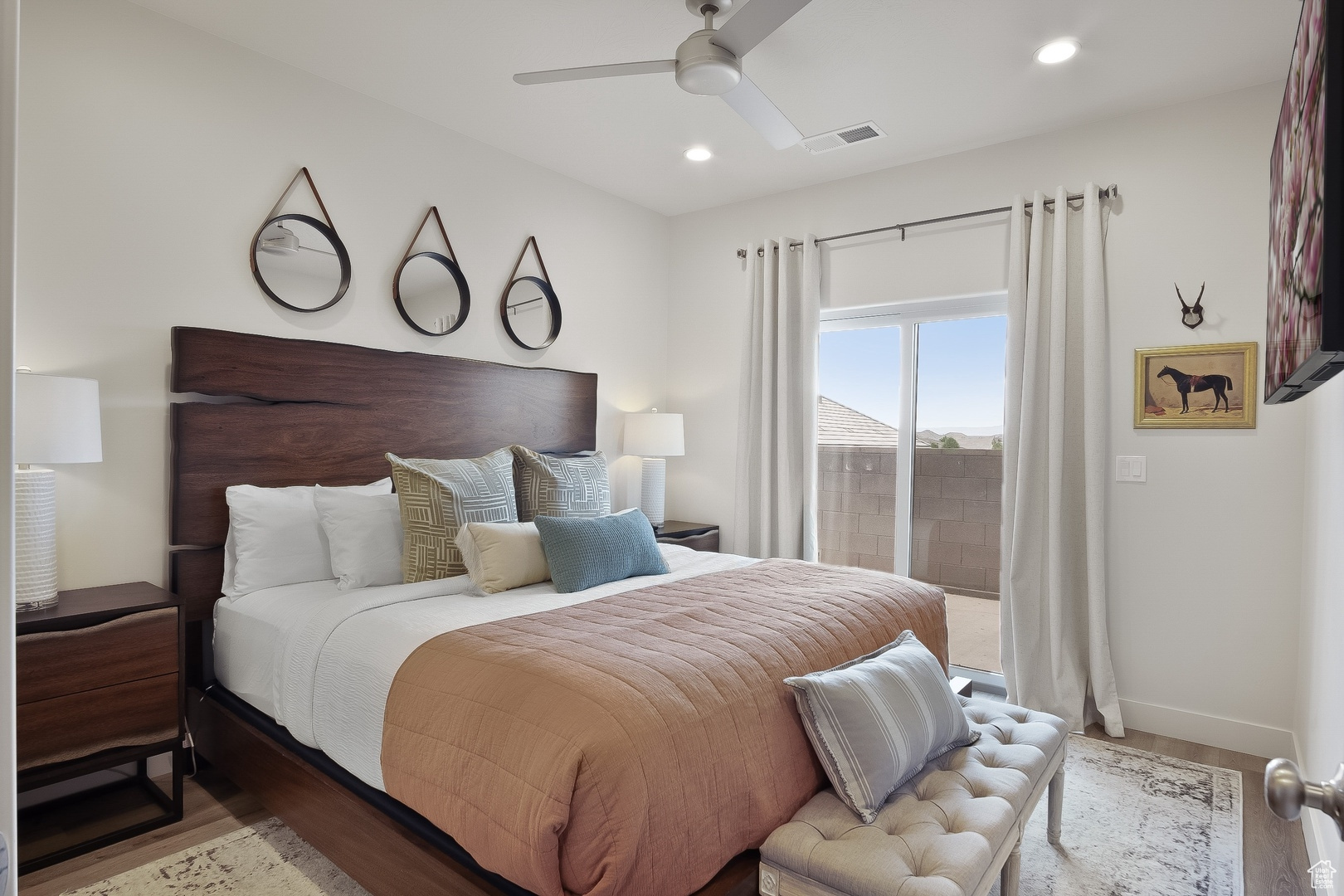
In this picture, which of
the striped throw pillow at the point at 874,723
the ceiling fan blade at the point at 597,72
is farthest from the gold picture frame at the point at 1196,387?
the ceiling fan blade at the point at 597,72

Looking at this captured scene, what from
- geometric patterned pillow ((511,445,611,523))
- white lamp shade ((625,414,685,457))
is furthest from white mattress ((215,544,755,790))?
white lamp shade ((625,414,685,457))

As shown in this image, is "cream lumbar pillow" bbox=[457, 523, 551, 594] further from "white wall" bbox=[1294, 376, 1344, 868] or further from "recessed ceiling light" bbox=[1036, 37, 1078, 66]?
"recessed ceiling light" bbox=[1036, 37, 1078, 66]

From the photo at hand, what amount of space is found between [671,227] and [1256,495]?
345 cm

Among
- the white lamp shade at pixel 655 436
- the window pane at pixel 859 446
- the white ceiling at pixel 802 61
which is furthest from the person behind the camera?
the white lamp shade at pixel 655 436

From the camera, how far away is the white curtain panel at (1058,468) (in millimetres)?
3262

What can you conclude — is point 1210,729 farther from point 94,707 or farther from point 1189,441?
point 94,707

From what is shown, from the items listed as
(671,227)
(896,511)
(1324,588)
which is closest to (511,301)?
(671,227)

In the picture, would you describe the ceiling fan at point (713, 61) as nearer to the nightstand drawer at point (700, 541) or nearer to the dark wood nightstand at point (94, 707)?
the dark wood nightstand at point (94, 707)

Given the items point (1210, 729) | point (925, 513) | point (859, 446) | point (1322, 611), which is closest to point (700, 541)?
point (859, 446)

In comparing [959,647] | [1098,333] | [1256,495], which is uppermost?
[1098,333]

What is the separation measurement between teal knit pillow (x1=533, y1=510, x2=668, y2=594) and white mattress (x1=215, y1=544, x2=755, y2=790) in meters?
0.05

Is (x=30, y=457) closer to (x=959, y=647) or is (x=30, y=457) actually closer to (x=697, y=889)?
(x=697, y=889)

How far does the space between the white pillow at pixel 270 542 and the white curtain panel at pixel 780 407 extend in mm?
2363

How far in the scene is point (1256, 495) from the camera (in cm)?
300
